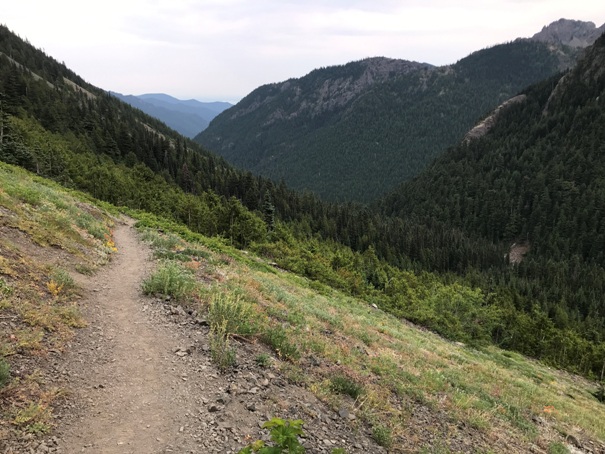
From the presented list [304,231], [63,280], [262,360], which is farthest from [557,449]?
[304,231]

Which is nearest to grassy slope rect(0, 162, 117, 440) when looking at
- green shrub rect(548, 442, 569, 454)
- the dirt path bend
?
the dirt path bend

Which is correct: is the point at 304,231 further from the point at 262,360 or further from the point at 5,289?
the point at 5,289

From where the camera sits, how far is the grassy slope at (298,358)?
27.8ft

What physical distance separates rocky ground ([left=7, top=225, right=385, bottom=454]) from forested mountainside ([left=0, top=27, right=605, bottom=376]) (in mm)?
23912

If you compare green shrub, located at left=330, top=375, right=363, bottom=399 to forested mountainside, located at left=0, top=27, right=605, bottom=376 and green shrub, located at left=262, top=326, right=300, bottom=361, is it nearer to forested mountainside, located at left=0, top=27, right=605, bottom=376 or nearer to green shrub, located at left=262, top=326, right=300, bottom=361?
green shrub, located at left=262, top=326, right=300, bottom=361

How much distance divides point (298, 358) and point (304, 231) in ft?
377

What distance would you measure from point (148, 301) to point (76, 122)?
137 m

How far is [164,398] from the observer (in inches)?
308

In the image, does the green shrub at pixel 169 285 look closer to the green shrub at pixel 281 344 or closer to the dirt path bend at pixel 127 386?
the dirt path bend at pixel 127 386

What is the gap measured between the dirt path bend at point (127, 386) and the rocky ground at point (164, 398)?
2 cm

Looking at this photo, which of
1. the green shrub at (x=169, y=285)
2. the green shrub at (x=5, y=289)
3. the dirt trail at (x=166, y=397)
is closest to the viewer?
the dirt trail at (x=166, y=397)

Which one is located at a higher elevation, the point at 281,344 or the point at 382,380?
the point at 281,344

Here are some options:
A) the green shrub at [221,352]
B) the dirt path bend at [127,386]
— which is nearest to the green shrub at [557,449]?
the green shrub at [221,352]

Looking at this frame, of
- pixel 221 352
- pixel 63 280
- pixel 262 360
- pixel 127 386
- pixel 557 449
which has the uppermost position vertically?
pixel 63 280
